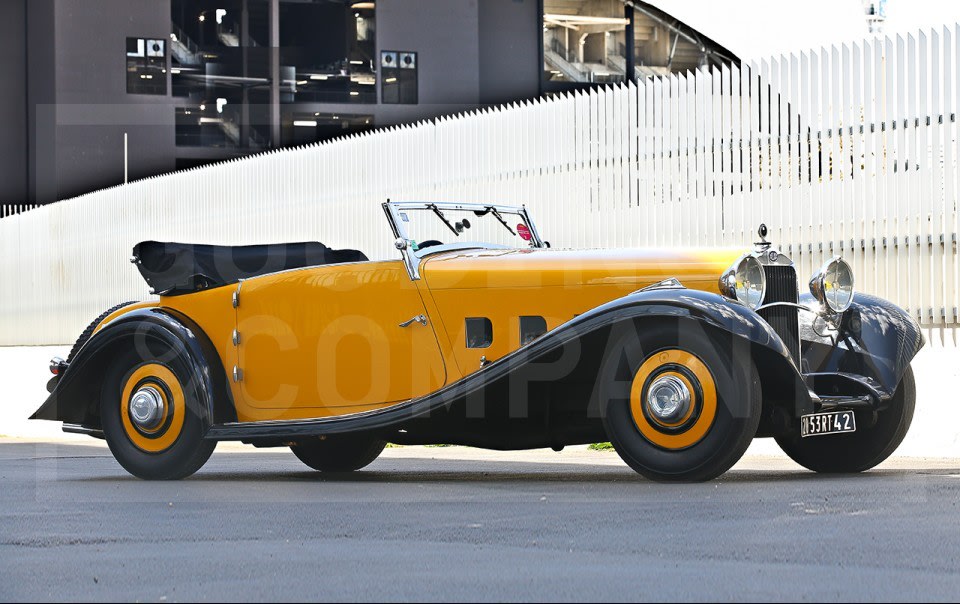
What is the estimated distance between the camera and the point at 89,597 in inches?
175

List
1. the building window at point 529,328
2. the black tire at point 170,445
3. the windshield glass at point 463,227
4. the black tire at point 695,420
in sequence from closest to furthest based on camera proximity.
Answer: the black tire at point 695,420, the building window at point 529,328, the black tire at point 170,445, the windshield glass at point 463,227

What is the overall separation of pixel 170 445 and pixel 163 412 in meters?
0.20

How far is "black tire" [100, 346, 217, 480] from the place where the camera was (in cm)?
896

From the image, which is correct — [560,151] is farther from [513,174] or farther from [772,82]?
[772,82]

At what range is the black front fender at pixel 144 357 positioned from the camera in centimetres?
898

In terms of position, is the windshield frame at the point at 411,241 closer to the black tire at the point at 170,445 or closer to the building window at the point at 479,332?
the building window at the point at 479,332

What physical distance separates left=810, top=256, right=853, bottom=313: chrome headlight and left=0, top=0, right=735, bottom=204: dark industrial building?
4173 cm

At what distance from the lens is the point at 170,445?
29.7ft

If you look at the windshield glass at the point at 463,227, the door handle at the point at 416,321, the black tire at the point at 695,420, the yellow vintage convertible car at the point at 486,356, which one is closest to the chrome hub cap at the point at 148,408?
the yellow vintage convertible car at the point at 486,356

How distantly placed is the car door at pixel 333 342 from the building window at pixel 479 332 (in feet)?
0.65

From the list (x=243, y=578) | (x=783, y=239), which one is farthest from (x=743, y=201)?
(x=243, y=578)

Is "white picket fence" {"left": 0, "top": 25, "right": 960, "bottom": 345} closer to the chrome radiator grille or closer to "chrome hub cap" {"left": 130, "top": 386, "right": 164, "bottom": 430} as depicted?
the chrome radiator grille

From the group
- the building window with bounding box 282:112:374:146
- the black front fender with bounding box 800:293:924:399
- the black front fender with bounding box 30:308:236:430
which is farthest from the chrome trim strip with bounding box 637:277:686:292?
the building window with bounding box 282:112:374:146

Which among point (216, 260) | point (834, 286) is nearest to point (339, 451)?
point (216, 260)
